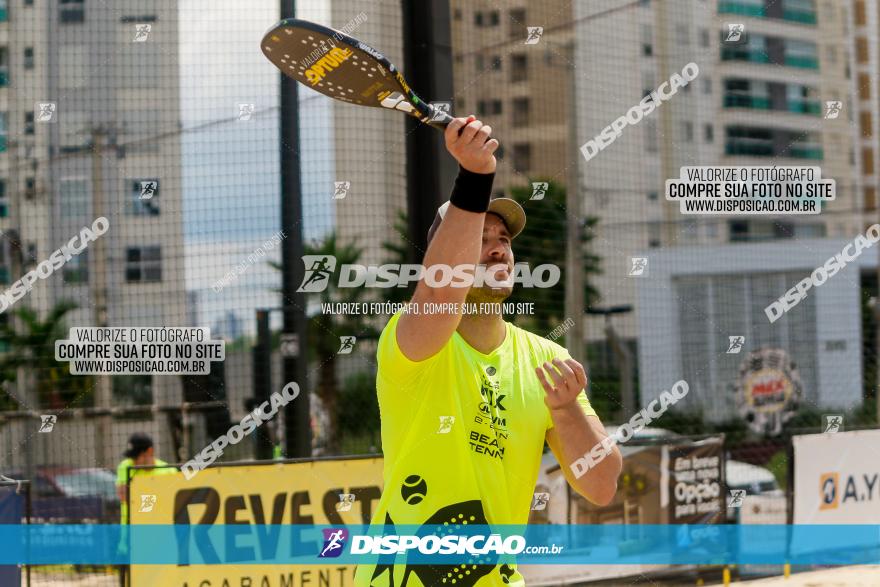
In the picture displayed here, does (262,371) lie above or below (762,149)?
below

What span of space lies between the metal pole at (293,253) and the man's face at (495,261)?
4.33 meters

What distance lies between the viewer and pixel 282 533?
627 centimetres

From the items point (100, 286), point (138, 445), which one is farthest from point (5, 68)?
point (138, 445)

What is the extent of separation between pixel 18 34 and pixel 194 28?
8.43 meters

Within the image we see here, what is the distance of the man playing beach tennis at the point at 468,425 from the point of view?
101 inches

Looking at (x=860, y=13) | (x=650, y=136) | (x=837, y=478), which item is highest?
(x=860, y=13)

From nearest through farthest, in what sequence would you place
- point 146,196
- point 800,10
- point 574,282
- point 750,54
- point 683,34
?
point 146,196 < point 574,282 < point 683,34 < point 750,54 < point 800,10

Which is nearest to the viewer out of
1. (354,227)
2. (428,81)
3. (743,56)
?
(428,81)

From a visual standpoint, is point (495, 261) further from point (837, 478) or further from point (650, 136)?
point (650, 136)

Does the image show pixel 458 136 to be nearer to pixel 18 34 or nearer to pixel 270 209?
pixel 270 209

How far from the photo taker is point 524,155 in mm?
40969

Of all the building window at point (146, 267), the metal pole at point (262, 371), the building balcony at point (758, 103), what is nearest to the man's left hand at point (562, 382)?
the metal pole at point (262, 371)

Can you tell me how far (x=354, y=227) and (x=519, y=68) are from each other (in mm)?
28842

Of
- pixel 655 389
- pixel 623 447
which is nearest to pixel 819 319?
pixel 655 389
